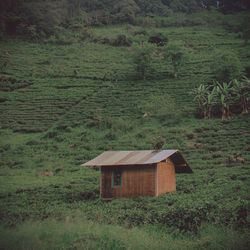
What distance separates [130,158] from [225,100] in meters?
23.9

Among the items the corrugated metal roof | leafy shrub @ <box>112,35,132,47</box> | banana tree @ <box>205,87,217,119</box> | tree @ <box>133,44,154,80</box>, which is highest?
leafy shrub @ <box>112,35,132,47</box>

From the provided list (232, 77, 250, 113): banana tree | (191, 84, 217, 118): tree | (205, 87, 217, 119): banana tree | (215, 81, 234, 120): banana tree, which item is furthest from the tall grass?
(232, 77, 250, 113): banana tree

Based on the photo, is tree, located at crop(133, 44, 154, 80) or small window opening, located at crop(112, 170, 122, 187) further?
tree, located at crop(133, 44, 154, 80)

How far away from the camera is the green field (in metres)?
10.5

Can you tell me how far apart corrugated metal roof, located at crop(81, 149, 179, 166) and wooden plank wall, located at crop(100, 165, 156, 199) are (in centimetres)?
44

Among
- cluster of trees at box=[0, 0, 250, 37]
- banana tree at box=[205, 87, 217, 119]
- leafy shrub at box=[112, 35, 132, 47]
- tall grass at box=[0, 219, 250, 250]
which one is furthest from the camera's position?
leafy shrub at box=[112, 35, 132, 47]

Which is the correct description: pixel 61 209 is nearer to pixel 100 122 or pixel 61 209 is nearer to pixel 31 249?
pixel 31 249

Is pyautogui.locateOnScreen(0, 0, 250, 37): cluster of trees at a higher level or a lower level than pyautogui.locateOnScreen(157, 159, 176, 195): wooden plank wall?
higher

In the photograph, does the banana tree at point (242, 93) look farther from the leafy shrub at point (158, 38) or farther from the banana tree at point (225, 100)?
the leafy shrub at point (158, 38)

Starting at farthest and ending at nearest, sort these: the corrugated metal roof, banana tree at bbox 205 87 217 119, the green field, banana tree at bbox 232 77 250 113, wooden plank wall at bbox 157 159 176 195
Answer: banana tree at bbox 205 87 217 119 < banana tree at bbox 232 77 250 113 < wooden plank wall at bbox 157 159 176 195 < the corrugated metal roof < the green field

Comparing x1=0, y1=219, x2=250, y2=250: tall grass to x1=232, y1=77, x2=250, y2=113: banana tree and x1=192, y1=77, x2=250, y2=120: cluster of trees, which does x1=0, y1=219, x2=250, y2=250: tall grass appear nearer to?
x1=192, y1=77, x2=250, y2=120: cluster of trees

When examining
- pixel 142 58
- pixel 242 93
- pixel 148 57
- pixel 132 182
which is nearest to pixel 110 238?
pixel 132 182

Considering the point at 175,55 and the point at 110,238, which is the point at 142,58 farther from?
the point at 110,238

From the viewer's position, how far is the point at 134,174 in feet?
53.4
